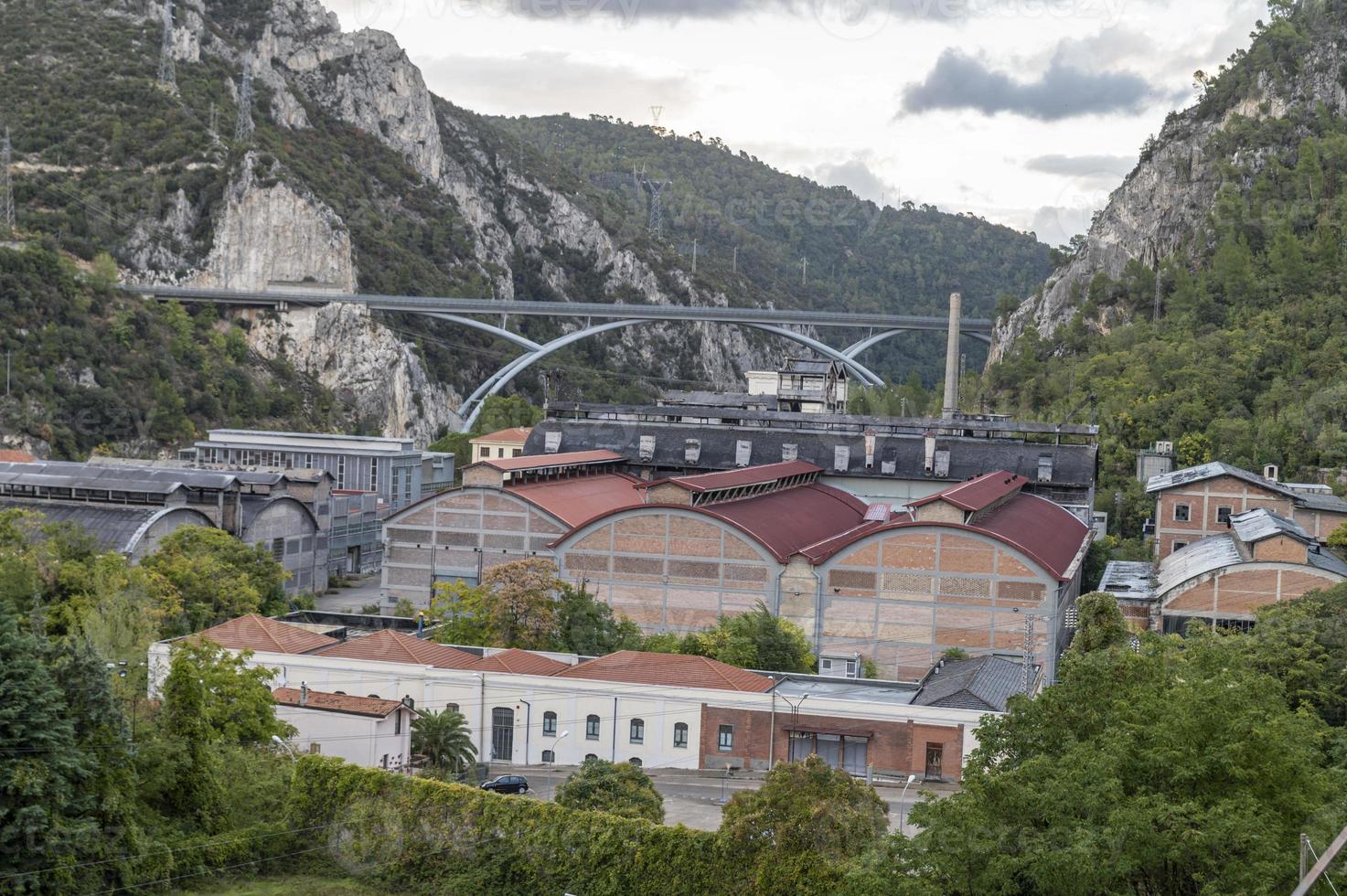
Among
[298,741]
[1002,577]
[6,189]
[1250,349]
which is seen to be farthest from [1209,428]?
[6,189]

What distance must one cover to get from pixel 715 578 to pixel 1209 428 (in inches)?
1557

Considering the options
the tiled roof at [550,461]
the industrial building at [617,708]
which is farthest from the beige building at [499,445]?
the industrial building at [617,708]

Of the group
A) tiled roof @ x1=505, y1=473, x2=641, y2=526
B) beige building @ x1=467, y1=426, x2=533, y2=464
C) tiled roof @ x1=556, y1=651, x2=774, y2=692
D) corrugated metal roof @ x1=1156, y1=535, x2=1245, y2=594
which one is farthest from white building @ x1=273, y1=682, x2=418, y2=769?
beige building @ x1=467, y1=426, x2=533, y2=464

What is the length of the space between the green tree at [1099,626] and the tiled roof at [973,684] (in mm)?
2853

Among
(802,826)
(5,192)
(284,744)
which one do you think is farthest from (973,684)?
(5,192)

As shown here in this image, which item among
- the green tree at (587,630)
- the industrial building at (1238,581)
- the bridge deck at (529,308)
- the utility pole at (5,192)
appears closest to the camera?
the green tree at (587,630)

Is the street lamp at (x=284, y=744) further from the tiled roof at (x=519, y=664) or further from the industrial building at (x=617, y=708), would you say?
the tiled roof at (x=519, y=664)

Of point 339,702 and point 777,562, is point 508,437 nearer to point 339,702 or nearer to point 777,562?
point 777,562

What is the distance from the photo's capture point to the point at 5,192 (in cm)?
10594

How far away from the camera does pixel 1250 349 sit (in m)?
83.3

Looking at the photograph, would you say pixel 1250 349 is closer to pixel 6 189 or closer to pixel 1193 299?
pixel 1193 299

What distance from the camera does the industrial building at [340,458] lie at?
76312 mm

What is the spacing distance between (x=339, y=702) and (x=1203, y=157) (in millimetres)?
92361

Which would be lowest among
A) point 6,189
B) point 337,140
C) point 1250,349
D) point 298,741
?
point 298,741
